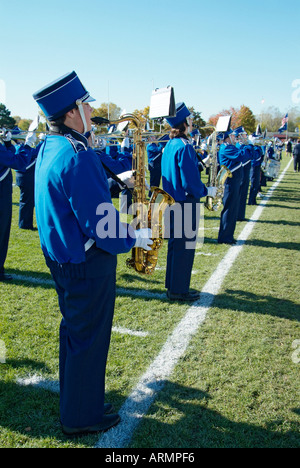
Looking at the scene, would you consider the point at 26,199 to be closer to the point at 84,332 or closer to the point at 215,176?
the point at 215,176

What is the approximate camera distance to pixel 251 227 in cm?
876

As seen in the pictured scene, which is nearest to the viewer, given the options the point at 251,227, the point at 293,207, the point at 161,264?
the point at 161,264

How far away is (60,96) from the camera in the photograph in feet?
6.88

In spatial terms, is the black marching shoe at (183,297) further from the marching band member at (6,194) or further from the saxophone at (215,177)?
the saxophone at (215,177)

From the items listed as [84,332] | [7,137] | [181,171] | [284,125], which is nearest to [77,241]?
[84,332]

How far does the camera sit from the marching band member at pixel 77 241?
1.98m

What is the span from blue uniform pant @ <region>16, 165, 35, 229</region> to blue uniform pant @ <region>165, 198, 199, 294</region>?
466 centimetres

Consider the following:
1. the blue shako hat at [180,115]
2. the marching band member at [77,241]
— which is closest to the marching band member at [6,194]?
the blue shako hat at [180,115]

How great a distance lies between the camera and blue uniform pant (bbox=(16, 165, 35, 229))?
8109mm

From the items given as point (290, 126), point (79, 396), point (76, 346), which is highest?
point (290, 126)

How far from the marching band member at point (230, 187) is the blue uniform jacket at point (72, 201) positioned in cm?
536
